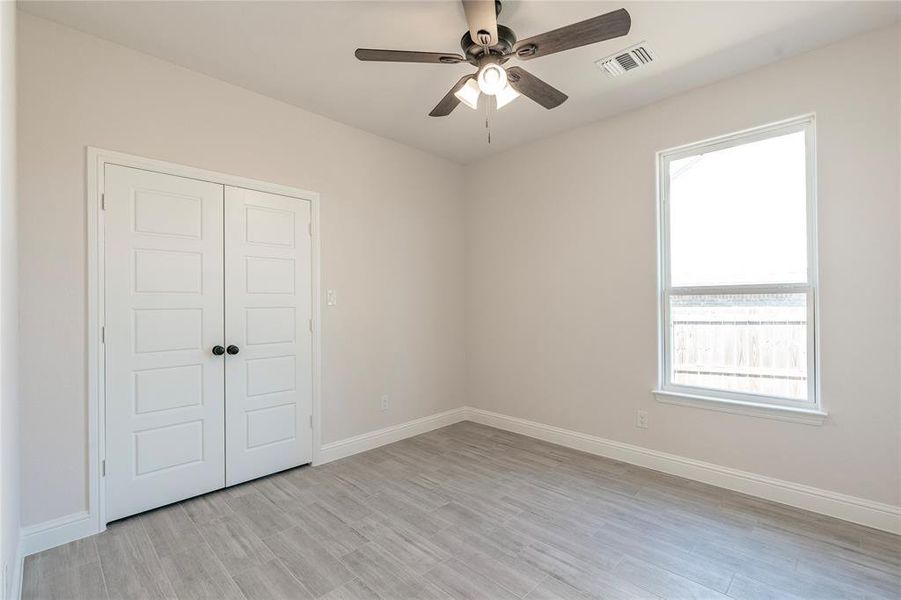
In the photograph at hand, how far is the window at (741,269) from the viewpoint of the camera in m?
2.71

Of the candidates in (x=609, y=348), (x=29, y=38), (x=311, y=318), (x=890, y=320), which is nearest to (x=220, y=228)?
(x=311, y=318)

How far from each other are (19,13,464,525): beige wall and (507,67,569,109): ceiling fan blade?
1.86 meters

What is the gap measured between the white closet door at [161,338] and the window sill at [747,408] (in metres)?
3.35

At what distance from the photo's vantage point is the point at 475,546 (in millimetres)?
2260

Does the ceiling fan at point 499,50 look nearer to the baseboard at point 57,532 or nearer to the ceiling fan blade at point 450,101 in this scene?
the ceiling fan blade at point 450,101

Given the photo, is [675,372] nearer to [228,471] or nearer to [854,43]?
[854,43]

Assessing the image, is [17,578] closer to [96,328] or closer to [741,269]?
[96,328]

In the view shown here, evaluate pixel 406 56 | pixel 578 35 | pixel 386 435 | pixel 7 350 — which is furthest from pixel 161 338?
pixel 578 35

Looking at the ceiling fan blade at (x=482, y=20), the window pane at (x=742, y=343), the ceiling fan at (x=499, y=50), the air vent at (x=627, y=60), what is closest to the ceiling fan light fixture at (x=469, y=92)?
the ceiling fan at (x=499, y=50)

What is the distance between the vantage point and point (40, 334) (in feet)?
7.42

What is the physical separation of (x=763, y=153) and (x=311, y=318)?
357 centimetres

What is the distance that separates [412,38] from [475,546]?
2942 millimetres

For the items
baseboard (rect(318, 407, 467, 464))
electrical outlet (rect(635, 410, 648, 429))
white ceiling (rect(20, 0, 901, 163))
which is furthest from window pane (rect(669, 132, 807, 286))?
baseboard (rect(318, 407, 467, 464))

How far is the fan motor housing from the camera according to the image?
7.25 ft
